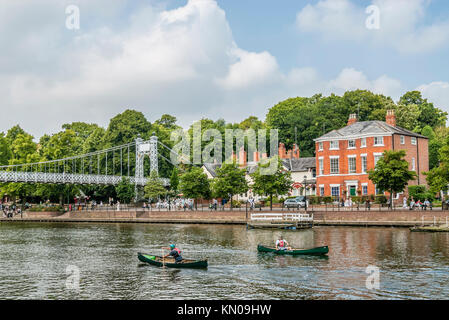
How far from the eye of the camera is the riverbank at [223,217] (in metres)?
51.8

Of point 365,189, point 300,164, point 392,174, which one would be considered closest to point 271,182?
point 365,189

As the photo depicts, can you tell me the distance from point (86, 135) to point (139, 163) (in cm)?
3516

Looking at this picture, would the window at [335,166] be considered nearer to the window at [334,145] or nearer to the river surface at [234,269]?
the window at [334,145]

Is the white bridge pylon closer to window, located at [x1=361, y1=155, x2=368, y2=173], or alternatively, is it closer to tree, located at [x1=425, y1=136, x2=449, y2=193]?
window, located at [x1=361, y1=155, x2=368, y2=173]

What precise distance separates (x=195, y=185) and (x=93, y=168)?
132 feet

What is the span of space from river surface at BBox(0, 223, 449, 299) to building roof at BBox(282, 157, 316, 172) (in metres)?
37.7

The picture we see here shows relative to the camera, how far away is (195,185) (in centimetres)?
7406

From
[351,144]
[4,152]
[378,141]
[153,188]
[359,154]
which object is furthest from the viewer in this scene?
[4,152]

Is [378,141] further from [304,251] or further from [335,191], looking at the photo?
[304,251]
